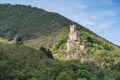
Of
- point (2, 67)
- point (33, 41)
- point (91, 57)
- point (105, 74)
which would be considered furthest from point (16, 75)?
point (33, 41)

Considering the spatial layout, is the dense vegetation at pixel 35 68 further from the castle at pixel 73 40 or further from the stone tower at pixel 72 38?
the stone tower at pixel 72 38

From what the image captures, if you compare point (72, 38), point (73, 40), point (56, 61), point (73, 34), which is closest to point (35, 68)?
point (56, 61)

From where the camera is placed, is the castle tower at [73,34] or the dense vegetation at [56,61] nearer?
the dense vegetation at [56,61]

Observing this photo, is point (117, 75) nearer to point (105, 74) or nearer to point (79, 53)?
point (105, 74)

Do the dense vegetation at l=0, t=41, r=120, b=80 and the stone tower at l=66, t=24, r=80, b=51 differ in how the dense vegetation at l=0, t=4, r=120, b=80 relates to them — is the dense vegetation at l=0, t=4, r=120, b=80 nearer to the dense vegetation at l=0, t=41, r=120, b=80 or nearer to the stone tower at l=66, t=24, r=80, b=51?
the dense vegetation at l=0, t=41, r=120, b=80

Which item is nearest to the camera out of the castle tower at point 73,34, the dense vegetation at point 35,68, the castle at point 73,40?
the dense vegetation at point 35,68

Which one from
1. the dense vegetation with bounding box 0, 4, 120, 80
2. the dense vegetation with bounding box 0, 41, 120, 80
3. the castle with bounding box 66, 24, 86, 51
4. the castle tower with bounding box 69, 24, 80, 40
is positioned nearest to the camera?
the dense vegetation with bounding box 0, 41, 120, 80

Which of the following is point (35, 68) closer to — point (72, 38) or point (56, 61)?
point (56, 61)

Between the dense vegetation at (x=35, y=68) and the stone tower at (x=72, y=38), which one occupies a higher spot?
the stone tower at (x=72, y=38)

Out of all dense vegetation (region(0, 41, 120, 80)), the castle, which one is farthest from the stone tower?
dense vegetation (region(0, 41, 120, 80))

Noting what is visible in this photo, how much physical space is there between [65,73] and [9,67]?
14.7m

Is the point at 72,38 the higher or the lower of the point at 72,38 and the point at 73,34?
the lower

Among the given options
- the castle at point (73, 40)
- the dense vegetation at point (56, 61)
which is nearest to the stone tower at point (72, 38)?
the castle at point (73, 40)

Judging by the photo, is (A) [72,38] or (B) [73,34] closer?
(A) [72,38]
